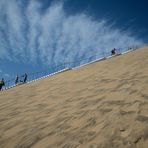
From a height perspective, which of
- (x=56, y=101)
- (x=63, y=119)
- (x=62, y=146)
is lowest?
(x=62, y=146)

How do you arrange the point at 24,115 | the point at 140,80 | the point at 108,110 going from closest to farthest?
the point at 108,110 < the point at 24,115 < the point at 140,80

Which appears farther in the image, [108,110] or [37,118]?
[37,118]

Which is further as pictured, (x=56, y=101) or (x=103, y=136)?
(x=56, y=101)

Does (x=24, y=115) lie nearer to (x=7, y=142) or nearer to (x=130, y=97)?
(x=7, y=142)

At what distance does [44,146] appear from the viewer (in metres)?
4.80

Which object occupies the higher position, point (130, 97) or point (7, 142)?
point (130, 97)

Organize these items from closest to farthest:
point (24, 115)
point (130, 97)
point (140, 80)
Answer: point (130, 97) < point (24, 115) < point (140, 80)

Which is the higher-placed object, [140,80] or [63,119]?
[140,80]

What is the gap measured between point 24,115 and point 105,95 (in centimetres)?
260

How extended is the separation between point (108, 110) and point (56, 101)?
287cm

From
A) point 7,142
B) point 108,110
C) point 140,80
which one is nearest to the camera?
point 7,142

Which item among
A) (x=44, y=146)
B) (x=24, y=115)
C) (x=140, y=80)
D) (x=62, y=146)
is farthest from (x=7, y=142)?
(x=140, y=80)

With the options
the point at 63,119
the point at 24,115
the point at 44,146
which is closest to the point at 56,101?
the point at 24,115

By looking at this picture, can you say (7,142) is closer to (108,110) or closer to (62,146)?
(62,146)
